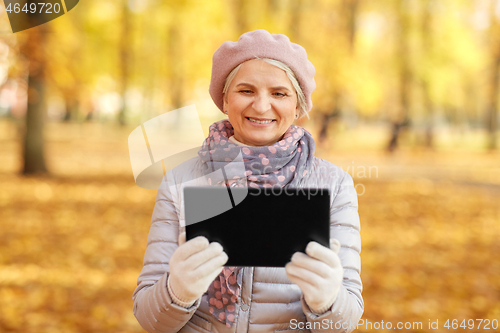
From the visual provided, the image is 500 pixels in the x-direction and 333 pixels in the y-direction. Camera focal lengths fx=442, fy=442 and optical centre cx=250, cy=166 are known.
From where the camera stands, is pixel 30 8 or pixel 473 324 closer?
pixel 473 324

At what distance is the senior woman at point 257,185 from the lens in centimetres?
168

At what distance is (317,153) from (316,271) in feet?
35.4

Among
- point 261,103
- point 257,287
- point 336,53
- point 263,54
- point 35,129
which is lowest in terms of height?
point 257,287

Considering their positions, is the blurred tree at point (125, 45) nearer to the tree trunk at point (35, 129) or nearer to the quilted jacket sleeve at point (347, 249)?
the tree trunk at point (35, 129)

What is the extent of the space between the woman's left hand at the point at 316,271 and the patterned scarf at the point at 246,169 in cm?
32

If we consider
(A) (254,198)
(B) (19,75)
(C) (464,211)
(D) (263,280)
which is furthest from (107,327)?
(C) (464,211)

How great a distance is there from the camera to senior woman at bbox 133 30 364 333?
66.2 inches

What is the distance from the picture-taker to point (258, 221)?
1.48m

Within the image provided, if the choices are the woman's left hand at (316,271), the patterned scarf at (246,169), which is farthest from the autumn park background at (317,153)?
the woman's left hand at (316,271)

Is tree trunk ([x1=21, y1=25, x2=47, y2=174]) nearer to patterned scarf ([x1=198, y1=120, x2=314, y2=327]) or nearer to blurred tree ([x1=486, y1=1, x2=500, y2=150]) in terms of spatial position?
patterned scarf ([x1=198, y1=120, x2=314, y2=327])

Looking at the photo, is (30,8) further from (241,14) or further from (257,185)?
(257,185)
